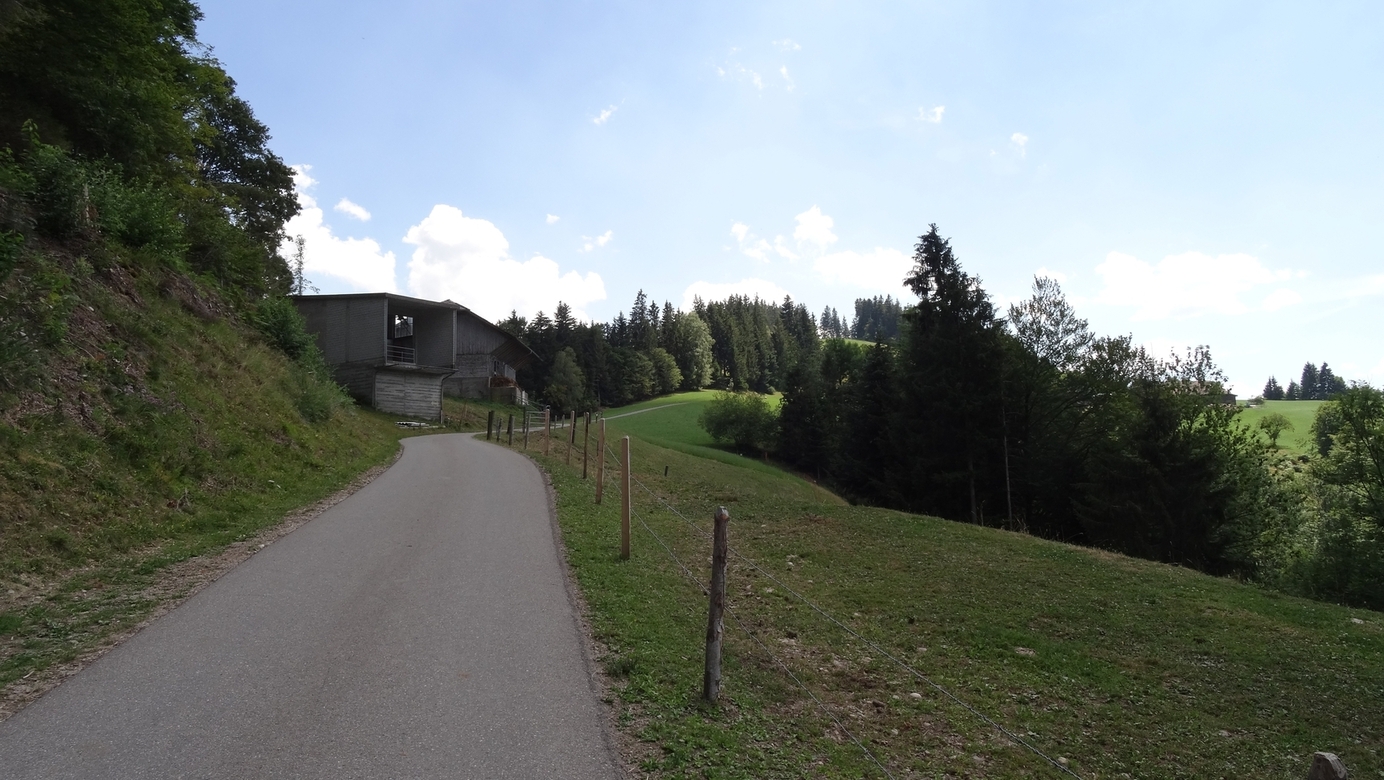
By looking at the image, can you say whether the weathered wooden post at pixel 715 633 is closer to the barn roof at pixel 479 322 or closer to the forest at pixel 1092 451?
the forest at pixel 1092 451

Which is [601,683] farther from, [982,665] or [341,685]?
[982,665]

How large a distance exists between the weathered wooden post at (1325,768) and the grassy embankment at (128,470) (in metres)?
6.96

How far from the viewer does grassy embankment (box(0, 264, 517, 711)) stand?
649 cm

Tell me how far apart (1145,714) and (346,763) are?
649 centimetres

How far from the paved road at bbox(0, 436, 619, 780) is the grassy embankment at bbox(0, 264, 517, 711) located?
68 centimetres

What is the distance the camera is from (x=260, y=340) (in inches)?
869

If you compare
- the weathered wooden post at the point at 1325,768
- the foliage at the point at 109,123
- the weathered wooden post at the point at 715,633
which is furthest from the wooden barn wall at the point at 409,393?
the weathered wooden post at the point at 1325,768

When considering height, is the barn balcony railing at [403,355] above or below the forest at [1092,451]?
above

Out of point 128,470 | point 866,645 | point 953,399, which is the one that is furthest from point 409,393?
point 866,645

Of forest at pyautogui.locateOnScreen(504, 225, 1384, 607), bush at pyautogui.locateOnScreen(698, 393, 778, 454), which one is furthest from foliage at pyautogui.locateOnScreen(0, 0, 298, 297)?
bush at pyautogui.locateOnScreen(698, 393, 778, 454)

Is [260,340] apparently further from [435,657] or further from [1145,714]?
[1145,714]

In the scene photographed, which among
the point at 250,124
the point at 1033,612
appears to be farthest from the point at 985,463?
the point at 250,124

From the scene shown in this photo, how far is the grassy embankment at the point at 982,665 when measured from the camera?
17.0ft

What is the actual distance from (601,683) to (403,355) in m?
47.0
